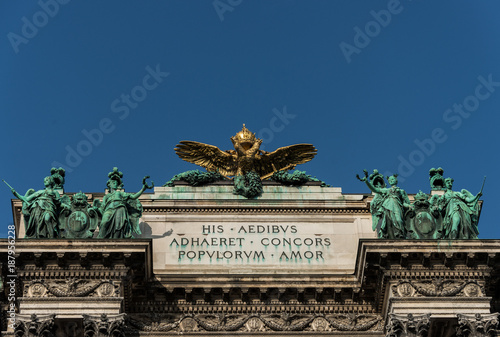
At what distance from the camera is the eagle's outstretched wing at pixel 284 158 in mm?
39375

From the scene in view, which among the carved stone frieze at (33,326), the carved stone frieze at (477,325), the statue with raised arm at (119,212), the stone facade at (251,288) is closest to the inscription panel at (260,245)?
the stone facade at (251,288)

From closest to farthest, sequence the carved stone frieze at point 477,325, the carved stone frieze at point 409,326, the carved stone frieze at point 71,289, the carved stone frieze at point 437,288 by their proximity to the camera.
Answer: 1. the carved stone frieze at point 477,325
2. the carved stone frieze at point 409,326
3. the carved stone frieze at point 71,289
4. the carved stone frieze at point 437,288

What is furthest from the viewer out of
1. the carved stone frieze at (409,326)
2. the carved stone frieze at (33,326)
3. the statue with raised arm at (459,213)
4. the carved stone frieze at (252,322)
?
the statue with raised arm at (459,213)

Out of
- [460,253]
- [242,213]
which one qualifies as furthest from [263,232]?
[460,253]

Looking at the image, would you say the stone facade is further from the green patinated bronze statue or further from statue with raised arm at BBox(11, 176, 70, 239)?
statue with raised arm at BBox(11, 176, 70, 239)

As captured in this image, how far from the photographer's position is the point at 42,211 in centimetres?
3512

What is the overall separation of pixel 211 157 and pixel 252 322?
704 cm

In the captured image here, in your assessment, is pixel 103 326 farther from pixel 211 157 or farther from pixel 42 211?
pixel 211 157

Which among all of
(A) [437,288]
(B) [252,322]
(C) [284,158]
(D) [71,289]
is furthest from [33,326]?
(C) [284,158]

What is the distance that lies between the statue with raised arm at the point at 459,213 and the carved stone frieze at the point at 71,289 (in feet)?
29.9

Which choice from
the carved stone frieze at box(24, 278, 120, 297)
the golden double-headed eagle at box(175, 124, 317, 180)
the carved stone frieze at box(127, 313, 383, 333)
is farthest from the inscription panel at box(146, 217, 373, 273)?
the carved stone frieze at box(24, 278, 120, 297)

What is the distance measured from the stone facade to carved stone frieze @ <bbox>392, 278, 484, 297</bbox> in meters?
0.03

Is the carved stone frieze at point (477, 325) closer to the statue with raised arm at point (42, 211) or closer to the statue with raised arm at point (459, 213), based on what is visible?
the statue with raised arm at point (459, 213)

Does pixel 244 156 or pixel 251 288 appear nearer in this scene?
pixel 251 288
